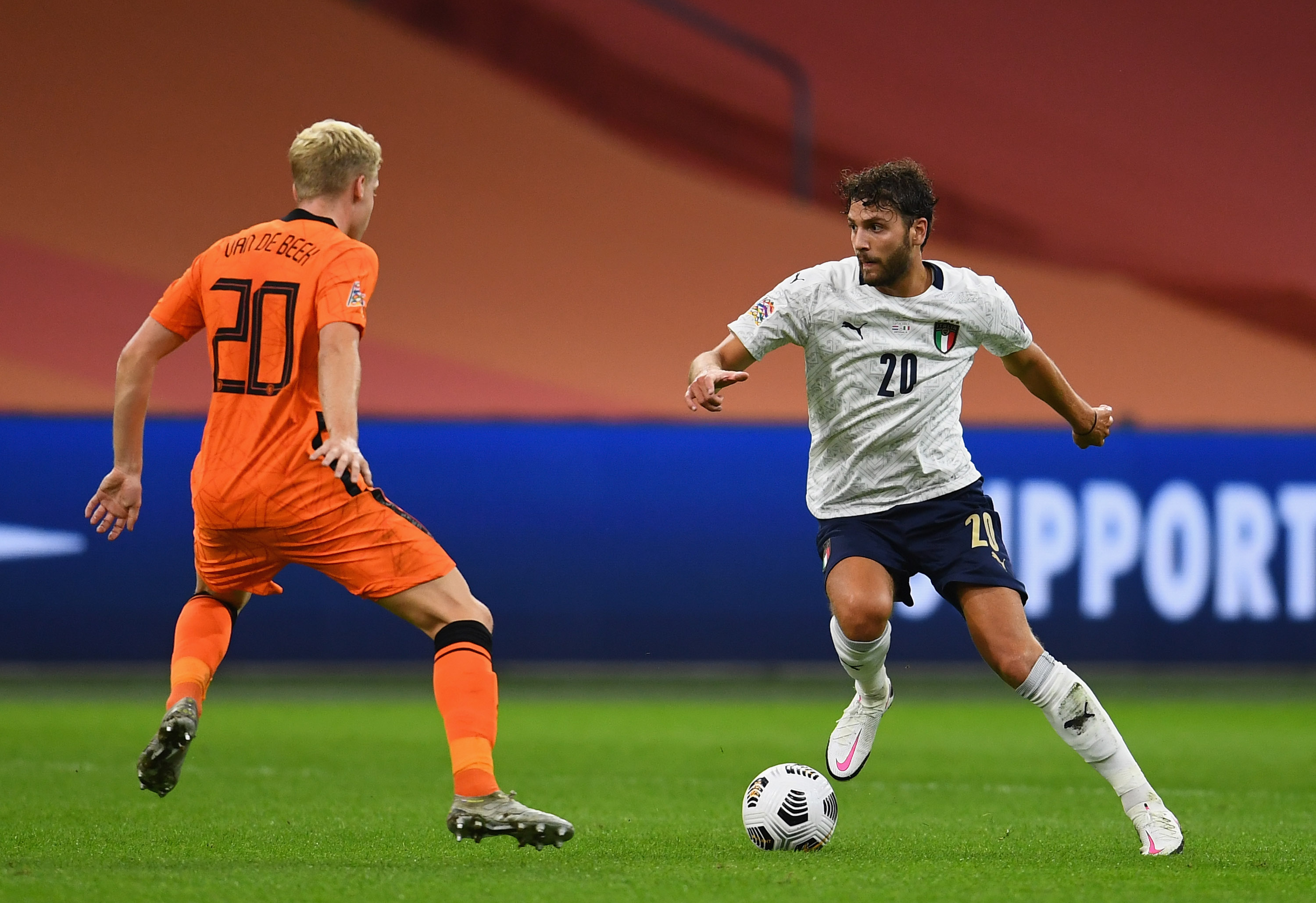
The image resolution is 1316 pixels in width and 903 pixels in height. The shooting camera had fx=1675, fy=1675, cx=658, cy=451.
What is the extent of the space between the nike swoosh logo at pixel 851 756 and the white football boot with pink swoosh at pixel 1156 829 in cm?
114

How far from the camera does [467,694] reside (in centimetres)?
466

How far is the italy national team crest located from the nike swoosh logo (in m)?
1.44

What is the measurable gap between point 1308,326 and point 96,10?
42.8 ft

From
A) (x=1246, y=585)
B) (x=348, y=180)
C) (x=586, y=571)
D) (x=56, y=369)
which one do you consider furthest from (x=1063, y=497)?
(x=56, y=369)

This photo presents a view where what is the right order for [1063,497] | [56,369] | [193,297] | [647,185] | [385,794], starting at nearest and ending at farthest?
[193,297], [385,794], [1063,497], [56,369], [647,185]

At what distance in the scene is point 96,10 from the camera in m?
16.8

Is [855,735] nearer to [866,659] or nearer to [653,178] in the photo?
[866,659]

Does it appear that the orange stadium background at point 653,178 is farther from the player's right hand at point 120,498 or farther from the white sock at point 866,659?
the player's right hand at point 120,498

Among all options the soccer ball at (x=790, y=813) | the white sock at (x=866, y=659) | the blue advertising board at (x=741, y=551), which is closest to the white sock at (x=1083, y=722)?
the white sock at (x=866, y=659)

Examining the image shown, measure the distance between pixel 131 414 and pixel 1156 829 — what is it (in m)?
3.29

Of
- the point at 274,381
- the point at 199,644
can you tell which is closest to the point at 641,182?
the point at 199,644

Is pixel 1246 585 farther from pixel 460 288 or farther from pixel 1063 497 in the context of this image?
pixel 460 288

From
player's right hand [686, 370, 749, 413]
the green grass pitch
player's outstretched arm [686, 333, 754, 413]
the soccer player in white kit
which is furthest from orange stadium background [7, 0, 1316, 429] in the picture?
player's right hand [686, 370, 749, 413]

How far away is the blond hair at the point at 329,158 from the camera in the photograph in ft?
15.7
